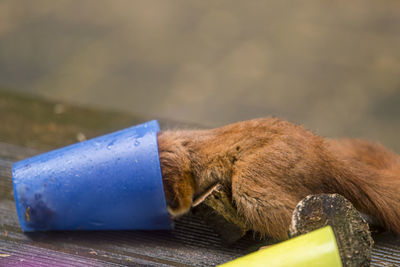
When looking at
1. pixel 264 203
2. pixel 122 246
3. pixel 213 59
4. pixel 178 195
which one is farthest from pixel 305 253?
pixel 213 59

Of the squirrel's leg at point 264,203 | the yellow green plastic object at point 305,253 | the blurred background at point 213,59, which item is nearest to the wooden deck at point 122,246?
the squirrel's leg at point 264,203

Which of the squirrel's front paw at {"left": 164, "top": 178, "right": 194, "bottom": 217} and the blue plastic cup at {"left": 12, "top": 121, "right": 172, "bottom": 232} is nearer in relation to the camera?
the blue plastic cup at {"left": 12, "top": 121, "right": 172, "bottom": 232}

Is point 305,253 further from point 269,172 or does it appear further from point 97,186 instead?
point 97,186

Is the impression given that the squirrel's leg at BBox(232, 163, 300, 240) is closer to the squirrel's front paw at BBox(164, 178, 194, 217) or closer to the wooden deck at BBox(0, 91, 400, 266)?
the wooden deck at BBox(0, 91, 400, 266)

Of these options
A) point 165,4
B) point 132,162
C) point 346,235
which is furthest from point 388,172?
point 165,4

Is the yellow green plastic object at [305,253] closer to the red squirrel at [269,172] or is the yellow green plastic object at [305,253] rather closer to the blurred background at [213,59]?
the red squirrel at [269,172]

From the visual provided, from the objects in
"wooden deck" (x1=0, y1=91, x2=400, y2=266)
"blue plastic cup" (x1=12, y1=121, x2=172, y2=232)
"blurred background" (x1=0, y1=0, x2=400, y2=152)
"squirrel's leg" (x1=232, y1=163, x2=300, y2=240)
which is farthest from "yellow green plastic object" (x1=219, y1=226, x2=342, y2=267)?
"blurred background" (x1=0, y1=0, x2=400, y2=152)

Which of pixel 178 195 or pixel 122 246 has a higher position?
pixel 178 195

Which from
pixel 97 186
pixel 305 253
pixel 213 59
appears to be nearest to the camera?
pixel 305 253
